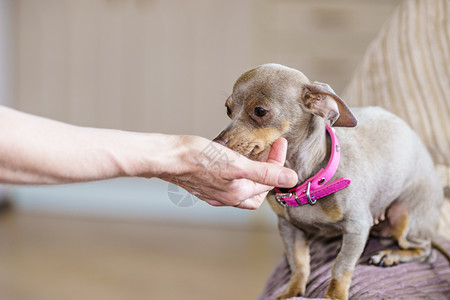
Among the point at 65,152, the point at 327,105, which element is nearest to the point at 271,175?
the point at 327,105

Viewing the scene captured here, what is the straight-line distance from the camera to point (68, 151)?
0.97m

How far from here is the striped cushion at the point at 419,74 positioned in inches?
64.7

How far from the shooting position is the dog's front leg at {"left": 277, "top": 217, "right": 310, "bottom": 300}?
1.33m

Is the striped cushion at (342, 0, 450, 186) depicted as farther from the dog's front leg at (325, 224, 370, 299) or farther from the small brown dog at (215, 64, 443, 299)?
the dog's front leg at (325, 224, 370, 299)

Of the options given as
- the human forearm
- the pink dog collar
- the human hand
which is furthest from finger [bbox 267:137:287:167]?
the human forearm

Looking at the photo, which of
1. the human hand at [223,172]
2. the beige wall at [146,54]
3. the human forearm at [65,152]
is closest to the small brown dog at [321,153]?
the human hand at [223,172]

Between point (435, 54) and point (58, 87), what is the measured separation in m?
2.83

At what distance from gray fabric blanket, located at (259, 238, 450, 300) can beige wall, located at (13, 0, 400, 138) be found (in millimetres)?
1943

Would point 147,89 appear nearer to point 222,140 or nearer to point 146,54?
point 146,54

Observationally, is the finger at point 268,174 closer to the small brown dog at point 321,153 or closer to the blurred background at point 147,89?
the small brown dog at point 321,153

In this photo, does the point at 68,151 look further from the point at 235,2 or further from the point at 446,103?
the point at 235,2

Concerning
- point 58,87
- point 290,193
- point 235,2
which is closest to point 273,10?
point 235,2

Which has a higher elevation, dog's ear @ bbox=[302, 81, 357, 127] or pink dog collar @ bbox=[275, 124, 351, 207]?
dog's ear @ bbox=[302, 81, 357, 127]

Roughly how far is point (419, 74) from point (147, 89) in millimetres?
2318
